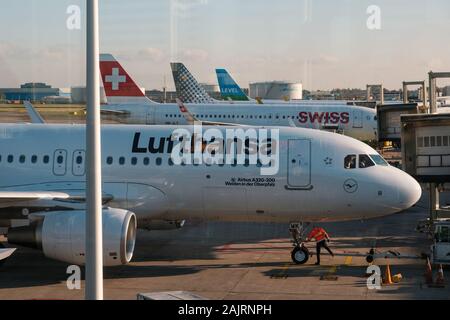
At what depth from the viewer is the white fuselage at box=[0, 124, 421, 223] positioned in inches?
647

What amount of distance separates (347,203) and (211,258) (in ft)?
11.8

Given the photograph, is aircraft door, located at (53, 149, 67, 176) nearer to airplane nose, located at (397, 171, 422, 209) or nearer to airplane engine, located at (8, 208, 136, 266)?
airplane engine, located at (8, 208, 136, 266)

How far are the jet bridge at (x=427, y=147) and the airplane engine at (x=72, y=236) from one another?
25.4 ft

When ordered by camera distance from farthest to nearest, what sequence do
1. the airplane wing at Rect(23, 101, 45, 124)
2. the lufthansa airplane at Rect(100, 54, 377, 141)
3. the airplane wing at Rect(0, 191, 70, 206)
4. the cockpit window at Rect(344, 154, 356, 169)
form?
the lufthansa airplane at Rect(100, 54, 377, 141) → the airplane wing at Rect(23, 101, 45, 124) → the cockpit window at Rect(344, 154, 356, 169) → the airplane wing at Rect(0, 191, 70, 206)

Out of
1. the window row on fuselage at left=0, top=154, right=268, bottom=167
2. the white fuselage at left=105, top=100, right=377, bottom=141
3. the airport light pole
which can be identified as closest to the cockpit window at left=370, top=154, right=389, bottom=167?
the window row on fuselage at left=0, top=154, right=268, bottom=167

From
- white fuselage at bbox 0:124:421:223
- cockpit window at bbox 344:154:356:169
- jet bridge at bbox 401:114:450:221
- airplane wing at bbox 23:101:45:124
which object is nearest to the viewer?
white fuselage at bbox 0:124:421:223

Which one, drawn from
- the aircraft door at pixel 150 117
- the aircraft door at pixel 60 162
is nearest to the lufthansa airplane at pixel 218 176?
the aircraft door at pixel 60 162

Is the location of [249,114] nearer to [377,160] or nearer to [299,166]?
[377,160]

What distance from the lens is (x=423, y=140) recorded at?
1855 cm

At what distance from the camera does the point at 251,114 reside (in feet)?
132

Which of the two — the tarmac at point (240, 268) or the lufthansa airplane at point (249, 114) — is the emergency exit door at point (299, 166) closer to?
the tarmac at point (240, 268)

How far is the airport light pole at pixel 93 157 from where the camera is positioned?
6926 mm

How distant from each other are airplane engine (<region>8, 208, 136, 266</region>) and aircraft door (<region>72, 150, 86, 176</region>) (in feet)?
6.17
